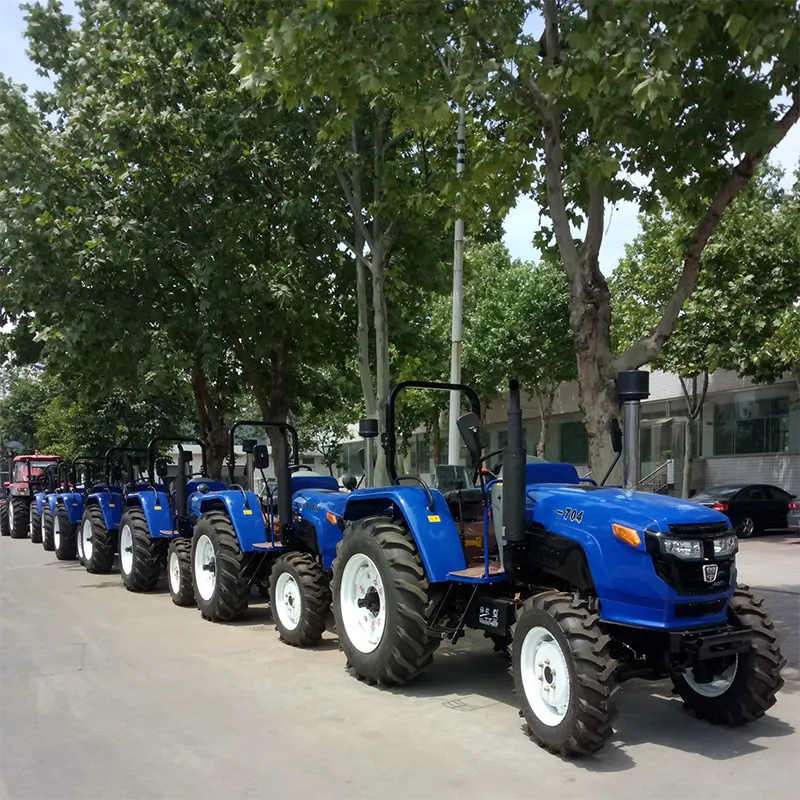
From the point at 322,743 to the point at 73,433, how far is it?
29917 mm

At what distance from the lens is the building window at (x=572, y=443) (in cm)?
3466

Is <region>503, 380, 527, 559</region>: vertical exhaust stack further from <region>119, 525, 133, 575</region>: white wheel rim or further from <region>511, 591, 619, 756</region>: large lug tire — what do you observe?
<region>119, 525, 133, 575</region>: white wheel rim

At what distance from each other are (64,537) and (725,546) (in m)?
15.1

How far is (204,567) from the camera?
10602mm

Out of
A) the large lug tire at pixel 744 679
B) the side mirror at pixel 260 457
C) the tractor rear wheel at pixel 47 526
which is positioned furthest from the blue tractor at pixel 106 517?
the large lug tire at pixel 744 679

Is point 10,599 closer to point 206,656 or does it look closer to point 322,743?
point 206,656

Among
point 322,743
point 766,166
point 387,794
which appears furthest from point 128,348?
point 766,166

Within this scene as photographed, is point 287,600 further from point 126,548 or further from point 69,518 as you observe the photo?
point 69,518

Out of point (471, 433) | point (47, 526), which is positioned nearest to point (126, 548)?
point (47, 526)

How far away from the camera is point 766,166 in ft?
82.8

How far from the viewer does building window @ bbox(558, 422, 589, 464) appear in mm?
34656

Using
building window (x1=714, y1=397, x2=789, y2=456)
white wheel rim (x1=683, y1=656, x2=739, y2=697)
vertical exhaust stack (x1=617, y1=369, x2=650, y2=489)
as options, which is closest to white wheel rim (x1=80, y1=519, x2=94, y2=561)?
vertical exhaust stack (x1=617, y1=369, x2=650, y2=489)

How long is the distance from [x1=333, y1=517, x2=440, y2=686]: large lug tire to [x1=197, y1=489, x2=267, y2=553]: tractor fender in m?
2.64

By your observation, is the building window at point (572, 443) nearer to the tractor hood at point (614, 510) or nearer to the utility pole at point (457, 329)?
the utility pole at point (457, 329)
